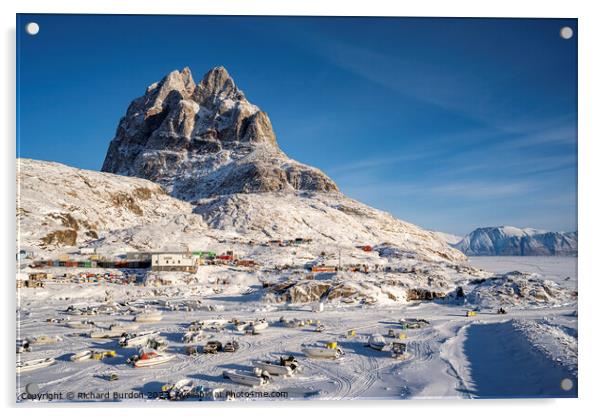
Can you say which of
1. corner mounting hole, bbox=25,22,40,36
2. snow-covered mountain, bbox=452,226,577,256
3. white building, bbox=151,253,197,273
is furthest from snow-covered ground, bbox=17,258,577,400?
snow-covered mountain, bbox=452,226,577,256

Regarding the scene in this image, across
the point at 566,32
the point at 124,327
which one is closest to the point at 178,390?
the point at 124,327

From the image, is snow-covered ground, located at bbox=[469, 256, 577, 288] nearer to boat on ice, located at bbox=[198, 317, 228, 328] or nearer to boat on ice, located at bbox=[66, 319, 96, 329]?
boat on ice, located at bbox=[198, 317, 228, 328]

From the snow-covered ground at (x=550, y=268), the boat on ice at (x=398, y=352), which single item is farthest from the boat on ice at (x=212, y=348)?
the snow-covered ground at (x=550, y=268)

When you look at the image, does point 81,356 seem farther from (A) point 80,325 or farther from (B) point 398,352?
(B) point 398,352

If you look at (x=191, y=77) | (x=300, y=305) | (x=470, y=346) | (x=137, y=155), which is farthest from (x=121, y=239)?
(x=191, y=77)

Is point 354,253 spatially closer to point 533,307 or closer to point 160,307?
point 533,307
